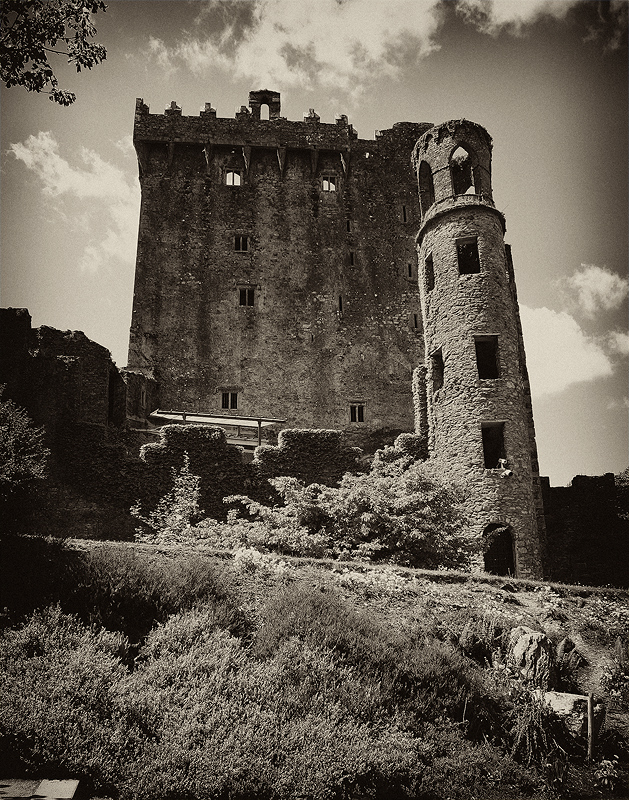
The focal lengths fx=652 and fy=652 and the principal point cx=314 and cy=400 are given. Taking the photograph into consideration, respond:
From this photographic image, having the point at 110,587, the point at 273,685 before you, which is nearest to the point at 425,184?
the point at 110,587

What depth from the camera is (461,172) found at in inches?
936

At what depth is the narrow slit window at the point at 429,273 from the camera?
69.1 feet

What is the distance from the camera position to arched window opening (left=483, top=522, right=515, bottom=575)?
55.8 feet

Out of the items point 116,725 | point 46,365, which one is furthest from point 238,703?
point 46,365

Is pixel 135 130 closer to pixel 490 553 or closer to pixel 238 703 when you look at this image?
pixel 490 553

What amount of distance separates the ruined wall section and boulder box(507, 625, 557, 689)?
60.1 feet

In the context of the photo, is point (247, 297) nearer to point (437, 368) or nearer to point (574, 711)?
point (437, 368)

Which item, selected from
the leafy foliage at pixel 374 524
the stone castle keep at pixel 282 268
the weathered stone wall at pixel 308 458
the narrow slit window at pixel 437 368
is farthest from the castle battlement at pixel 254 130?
the leafy foliage at pixel 374 524

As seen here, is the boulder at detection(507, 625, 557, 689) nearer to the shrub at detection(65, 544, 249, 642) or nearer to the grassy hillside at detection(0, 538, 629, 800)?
the grassy hillside at detection(0, 538, 629, 800)

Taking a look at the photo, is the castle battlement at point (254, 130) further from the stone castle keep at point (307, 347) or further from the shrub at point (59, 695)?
the shrub at point (59, 695)

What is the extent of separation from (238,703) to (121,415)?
14697 millimetres

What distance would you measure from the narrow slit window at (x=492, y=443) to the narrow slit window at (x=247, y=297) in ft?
50.5

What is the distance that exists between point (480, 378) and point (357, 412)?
1132 centimetres

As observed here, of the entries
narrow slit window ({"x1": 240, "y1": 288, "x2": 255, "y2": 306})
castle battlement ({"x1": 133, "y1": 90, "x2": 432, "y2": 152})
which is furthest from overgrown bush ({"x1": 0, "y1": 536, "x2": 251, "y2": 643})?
castle battlement ({"x1": 133, "y1": 90, "x2": 432, "y2": 152})
